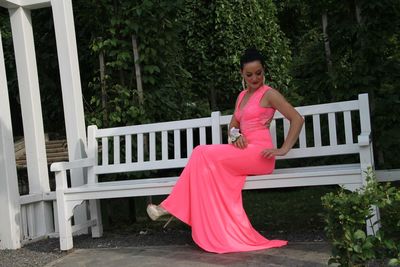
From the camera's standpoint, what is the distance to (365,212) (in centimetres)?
238

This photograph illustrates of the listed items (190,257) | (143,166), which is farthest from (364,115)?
(143,166)

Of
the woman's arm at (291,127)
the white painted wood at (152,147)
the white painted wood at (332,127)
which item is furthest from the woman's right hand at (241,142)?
the white painted wood at (152,147)

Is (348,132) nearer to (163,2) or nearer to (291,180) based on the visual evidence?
(291,180)

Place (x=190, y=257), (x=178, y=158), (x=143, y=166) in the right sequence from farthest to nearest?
(x=143, y=166) < (x=178, y=158) < (x=190, y=257)

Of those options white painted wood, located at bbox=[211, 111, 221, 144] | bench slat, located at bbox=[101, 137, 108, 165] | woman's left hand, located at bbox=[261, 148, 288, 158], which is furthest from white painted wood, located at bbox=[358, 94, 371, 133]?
bench slat, located at bbox=[101, 137, 108, 165]

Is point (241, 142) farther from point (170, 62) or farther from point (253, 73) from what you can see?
point (170, 62)

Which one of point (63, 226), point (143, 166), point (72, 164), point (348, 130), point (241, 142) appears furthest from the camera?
point (143, 166)

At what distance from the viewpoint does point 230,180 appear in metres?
3.88

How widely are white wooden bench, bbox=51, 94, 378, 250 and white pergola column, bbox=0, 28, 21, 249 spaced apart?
555mm

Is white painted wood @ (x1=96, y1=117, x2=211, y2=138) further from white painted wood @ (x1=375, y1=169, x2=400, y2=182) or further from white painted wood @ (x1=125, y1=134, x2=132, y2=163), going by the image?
white painted wood @ (x1=375, y1=169, x2=400, y2=182)

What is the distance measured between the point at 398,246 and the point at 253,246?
60.5 inches

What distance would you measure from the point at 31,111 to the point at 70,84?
1.67 feet

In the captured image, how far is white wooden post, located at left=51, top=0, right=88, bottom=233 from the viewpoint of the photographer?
4875 mm

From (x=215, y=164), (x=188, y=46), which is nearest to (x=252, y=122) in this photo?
(x=215, y=164)
